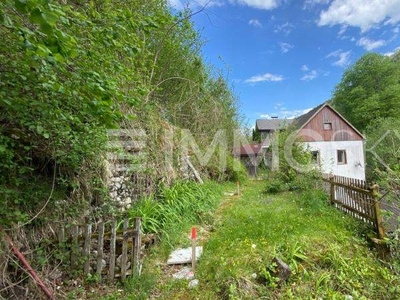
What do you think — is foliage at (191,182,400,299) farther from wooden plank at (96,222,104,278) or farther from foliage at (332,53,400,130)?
foliage at (332,53,400,130)

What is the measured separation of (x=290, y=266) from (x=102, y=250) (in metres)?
2.55

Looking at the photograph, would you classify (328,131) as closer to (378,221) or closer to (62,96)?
(378,221)

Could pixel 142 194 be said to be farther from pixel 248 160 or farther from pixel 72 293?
pixel 248 160

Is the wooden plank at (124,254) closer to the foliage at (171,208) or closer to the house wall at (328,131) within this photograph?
the foliage at (171,208)

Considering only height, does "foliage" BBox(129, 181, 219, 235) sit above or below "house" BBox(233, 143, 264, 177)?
below

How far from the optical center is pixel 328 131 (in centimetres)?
1881

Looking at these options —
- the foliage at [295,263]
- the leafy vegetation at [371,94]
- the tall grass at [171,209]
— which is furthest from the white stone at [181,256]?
the leafy vegetation at [371,94]

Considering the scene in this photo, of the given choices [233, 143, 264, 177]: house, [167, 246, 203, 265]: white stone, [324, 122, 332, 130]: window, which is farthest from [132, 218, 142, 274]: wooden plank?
[324, 122, 332, 130]: window

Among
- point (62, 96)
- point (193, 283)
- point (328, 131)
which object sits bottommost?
point (193, 283)

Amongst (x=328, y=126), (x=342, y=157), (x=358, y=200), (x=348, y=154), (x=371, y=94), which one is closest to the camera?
(x=358, y=200)

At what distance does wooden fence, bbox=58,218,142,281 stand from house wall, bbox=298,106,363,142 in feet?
59.0

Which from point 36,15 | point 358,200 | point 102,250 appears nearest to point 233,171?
point 358,200

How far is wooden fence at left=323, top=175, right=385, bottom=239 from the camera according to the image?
409cm

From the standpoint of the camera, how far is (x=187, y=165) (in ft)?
26.3
